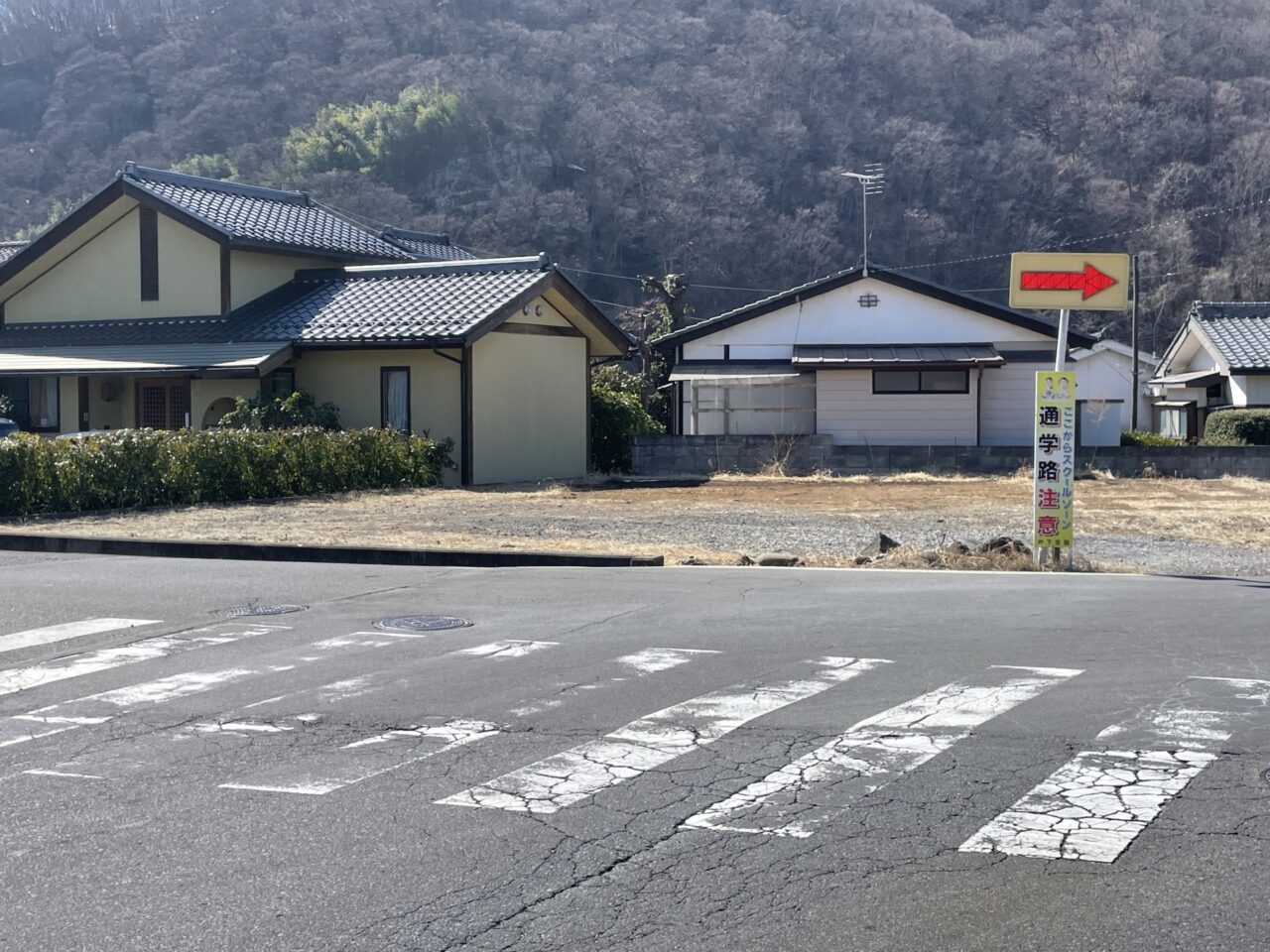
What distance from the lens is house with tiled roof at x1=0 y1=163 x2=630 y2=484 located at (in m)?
25.5

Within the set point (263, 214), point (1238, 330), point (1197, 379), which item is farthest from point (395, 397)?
point (1197, 379)

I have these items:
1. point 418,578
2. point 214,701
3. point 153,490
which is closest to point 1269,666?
point 214,701

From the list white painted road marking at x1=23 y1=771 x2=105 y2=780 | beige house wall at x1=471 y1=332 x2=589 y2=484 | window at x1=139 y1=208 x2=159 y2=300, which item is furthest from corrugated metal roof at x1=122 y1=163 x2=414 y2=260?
white painted road marking at x1=23 y1=771 x2=105 y2=780

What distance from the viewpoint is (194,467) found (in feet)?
63.8

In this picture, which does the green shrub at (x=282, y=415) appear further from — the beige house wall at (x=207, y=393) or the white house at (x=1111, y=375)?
the white house at (x=1111, y=375)

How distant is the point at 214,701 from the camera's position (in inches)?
290

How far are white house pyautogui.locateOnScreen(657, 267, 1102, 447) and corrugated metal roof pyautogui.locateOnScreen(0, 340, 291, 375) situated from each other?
11.3 metres

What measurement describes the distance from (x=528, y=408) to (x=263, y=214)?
822cm

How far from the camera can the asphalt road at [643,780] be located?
4.32 meters

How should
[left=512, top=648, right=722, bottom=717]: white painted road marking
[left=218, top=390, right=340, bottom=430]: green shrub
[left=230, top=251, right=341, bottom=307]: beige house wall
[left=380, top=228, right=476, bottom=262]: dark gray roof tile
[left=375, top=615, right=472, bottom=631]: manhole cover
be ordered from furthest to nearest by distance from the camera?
[left=380, top=228, right=476, bottom=262]: dark gray roof tile < [left=230, top=251, right=341, bottom=307]: beige house wall < [left=218, top=390, right=340, bottom=430]: green shrub < [left=375, top=615, right=472, bottom=631]: manhole cover < [left=512, top=648, right=722, bottom=717]: white painted road marking

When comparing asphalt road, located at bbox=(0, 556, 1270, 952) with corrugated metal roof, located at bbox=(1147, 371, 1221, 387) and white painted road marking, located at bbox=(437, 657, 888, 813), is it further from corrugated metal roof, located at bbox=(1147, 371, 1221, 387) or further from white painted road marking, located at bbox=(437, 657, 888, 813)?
corrugated metal roof, located at bbox=(1147, 371, 1221, 387)

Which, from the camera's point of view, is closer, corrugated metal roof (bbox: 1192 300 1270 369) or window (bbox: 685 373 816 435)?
window (bbox: 685 373 816 435)

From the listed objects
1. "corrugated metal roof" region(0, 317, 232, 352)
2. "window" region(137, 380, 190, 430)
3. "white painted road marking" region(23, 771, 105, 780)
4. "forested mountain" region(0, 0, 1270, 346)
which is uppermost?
"forested mountain" region(0, 0, 1270, 346)

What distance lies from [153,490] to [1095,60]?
7546 centimetres
